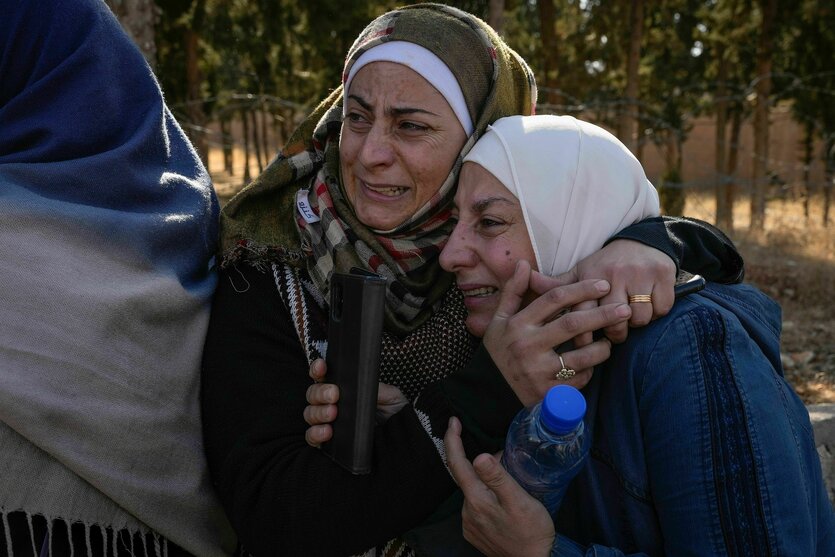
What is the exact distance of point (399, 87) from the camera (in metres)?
2.29

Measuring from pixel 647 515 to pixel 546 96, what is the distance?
44.7 ft

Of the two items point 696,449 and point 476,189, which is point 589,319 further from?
point 476,189

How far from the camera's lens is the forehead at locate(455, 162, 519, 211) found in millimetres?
2080

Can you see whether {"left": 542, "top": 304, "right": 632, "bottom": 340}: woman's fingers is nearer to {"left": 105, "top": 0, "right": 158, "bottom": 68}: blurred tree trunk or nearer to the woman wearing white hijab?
the woman wearing white hijab

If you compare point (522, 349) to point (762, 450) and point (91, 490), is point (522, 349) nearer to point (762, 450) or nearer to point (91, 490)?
point (762, 450)

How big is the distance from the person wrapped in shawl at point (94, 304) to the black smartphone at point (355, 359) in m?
0.42

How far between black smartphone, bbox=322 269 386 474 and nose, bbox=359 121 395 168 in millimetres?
517

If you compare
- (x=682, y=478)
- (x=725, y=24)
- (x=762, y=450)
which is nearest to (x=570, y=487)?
(x=682, y=478)

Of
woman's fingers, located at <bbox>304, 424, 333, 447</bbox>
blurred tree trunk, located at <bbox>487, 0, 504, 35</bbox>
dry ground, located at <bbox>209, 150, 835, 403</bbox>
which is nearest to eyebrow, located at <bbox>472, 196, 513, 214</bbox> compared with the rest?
woman's fingers, located at <bbox>304, 424, 333, 447</bbox>

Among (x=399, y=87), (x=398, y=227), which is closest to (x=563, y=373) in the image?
(x=398, y=227)

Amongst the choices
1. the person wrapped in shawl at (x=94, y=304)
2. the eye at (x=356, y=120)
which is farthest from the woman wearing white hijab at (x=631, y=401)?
the person wrapped in shawl at (x=94, y=304)

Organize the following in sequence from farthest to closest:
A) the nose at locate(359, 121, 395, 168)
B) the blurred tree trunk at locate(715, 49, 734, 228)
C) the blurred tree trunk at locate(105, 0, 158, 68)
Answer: the blurred tree trunk at locate(715, 49, 734, 228) → the blurred tree trunk at locate(105, 0, 158, 68) → the nose at locate(359, 121, 395, 168)

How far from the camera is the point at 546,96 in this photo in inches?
582

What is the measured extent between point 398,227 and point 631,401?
87 centimetres
